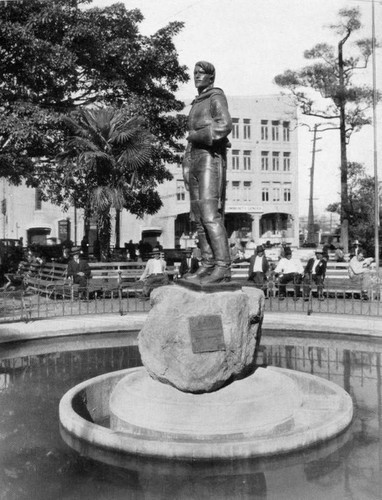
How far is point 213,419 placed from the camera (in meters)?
5.46

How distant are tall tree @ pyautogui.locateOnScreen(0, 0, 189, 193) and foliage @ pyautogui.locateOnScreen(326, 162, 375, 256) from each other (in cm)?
1162

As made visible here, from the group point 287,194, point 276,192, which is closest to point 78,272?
point 276,192

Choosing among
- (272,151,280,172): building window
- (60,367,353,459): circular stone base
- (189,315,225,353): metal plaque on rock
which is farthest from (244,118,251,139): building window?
(189,315,225,353): metal plaque on rock

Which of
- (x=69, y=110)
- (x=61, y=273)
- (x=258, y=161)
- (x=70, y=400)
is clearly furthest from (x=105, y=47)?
(x=258, y=161)

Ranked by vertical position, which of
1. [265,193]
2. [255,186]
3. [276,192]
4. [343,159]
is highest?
[255,186]

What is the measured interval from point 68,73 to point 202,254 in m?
13.1

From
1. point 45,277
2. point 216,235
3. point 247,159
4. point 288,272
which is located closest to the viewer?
point 216,235

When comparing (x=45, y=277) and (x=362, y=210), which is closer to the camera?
(x=45, y=277)

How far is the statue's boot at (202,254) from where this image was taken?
647 centimetres

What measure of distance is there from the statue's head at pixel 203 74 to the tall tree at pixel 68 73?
39.1 feet

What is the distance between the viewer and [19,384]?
7738mm

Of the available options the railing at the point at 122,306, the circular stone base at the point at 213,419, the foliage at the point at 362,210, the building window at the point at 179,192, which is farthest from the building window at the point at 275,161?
the circular stone base at the point at 213,419

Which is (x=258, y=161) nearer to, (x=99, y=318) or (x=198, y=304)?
(x=99, y=318)

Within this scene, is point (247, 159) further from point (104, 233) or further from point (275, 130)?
point (104, 233)
